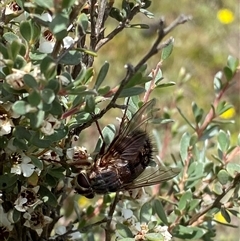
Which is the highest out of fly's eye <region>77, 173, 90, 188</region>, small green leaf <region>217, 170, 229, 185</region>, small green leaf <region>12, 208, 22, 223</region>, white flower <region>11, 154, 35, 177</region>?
white flower <region>11, 154, 35, 177</region>

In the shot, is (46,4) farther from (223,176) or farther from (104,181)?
(223,176)

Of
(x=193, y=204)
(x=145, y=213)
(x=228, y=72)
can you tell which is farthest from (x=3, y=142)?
(x=228, y=72)

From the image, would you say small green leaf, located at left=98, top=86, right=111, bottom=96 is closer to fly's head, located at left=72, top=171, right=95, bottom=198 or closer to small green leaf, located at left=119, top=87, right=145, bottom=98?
small green leaf, located at left=119, top=87, right=145, bottom=98

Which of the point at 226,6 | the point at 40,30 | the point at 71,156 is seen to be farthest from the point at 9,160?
the point at 226,6

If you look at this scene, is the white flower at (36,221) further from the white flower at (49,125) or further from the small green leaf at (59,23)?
the small green leaf at (59,23)

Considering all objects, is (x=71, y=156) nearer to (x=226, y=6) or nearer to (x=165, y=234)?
(x=165, y=234)

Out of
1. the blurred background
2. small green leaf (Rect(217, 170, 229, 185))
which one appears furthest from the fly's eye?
the blurred background
